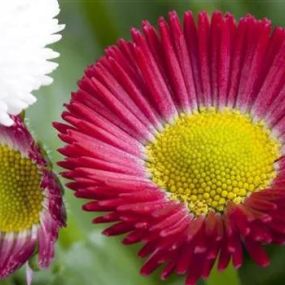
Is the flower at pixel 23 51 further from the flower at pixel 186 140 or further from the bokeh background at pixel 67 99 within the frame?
the bokeh background at pixel 67 99

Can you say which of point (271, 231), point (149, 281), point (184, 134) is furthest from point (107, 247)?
point (271, 231)

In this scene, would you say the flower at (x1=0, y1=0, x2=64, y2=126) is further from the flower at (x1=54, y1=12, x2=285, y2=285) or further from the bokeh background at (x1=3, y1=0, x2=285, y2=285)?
the bokeh background at (x1=3, y1=0, x2=285, y2=285)

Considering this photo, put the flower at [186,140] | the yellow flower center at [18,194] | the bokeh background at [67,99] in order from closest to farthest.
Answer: the flower at [186,140], the yellow flower center at [18,194], the bokeh background at [67,99]

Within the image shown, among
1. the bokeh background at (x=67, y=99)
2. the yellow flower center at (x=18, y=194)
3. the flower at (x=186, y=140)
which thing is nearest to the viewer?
the flower at (x=186, y=140)

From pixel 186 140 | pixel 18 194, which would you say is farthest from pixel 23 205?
pixel 186 140

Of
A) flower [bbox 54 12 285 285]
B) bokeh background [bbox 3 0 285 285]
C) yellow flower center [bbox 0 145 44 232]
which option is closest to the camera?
flower [bbox 54 12 285 285]

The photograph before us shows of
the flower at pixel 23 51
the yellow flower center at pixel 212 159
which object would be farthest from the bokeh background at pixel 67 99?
the flower at pixel 23 51

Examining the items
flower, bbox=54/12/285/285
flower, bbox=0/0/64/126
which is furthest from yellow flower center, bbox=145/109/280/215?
flower, bbox=0/0/64/126
